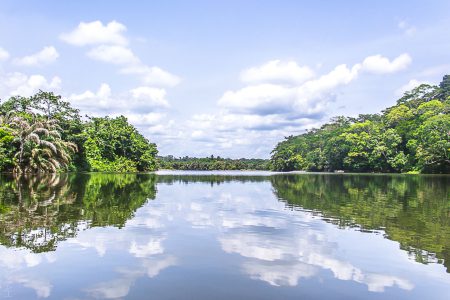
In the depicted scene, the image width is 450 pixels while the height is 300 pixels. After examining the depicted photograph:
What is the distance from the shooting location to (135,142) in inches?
3142

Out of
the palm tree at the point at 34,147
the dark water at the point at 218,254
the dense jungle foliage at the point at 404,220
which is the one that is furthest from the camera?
the palm tree at the point at 34,147

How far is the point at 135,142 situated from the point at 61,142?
27.3m

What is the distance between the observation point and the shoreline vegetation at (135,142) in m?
47.1

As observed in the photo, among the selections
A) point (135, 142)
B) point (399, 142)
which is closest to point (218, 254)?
point (135, 142)

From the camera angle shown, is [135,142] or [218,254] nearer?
[218,254]

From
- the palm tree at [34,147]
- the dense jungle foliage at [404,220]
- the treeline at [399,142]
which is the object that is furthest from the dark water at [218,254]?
the treeline at [399,142]

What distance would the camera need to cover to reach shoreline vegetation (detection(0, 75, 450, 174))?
1855 inches

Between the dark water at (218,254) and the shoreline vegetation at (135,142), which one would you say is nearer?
the dark water at (218,254)

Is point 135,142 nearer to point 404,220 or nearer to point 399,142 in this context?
point 399,142

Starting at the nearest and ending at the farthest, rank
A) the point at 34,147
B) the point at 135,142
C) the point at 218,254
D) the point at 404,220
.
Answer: the point at 218,254, the point at 404,220, the point at 34,147, the point at 135,142

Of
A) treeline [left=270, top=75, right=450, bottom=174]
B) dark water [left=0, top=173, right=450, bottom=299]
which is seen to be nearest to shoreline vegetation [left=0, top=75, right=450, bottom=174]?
treeline [left=270, top=75, right=450, bottom=174]

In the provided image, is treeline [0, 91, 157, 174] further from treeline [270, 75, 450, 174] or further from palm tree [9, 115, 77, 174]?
treeline [270, 75, 450, 174]

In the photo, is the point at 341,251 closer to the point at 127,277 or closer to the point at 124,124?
the point at 127,277

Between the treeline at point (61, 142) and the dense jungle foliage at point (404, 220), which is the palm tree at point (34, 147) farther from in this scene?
the dense jungle foliage at point (404, 220)
